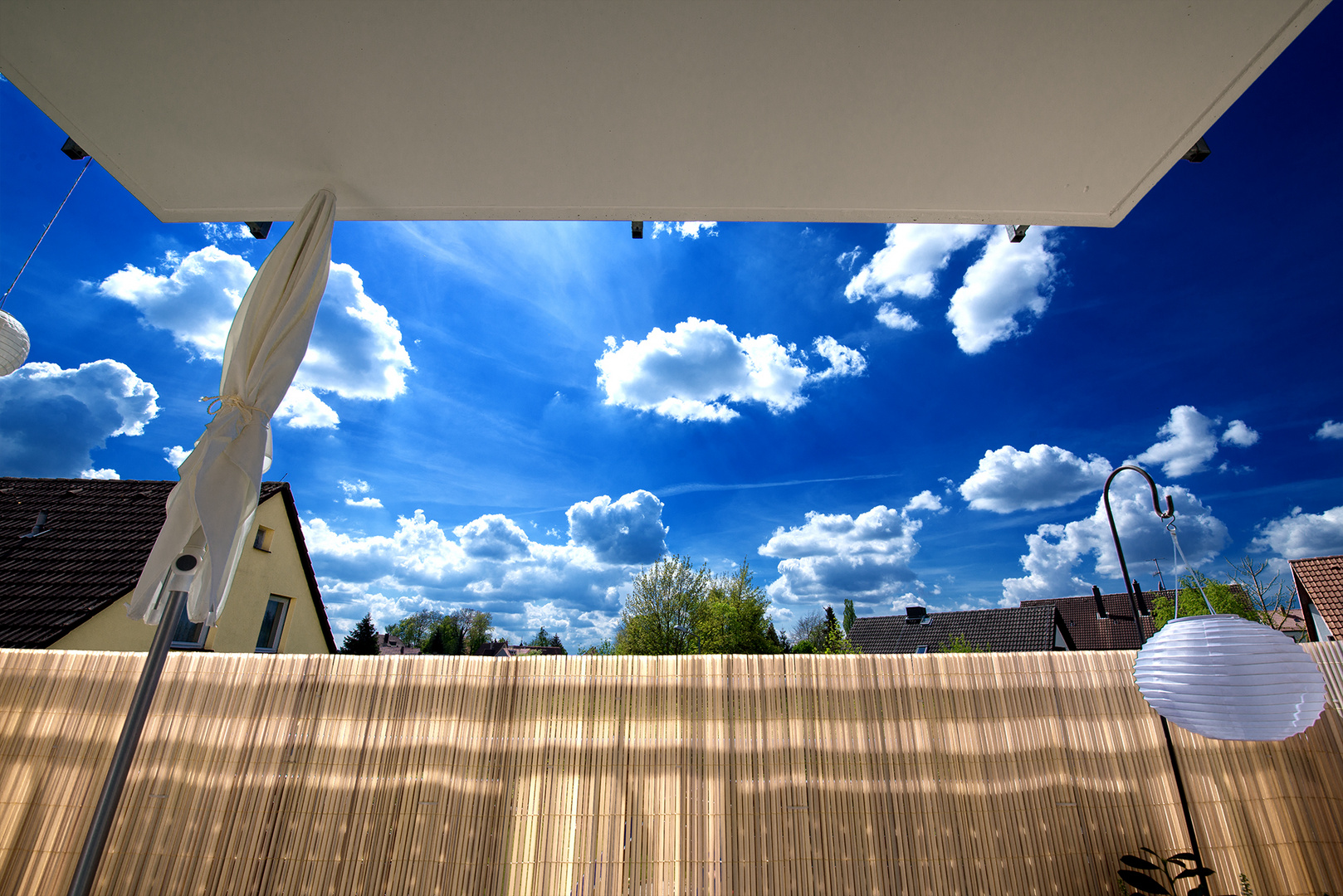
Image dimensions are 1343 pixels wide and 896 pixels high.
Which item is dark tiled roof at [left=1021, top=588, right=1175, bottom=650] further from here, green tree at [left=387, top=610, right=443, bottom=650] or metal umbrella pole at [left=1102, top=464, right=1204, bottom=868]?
green tree at [left=387, top=610, right=443, bottom=650]

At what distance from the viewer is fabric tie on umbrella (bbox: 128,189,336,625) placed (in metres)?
1.41

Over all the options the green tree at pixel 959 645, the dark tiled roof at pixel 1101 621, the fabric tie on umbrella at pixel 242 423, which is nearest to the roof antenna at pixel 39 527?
the fabric tie on umbrella at pixel 242 423

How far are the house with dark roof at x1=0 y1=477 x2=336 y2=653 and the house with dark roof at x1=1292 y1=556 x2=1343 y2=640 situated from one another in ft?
55.1

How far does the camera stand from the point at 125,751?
1.29 m

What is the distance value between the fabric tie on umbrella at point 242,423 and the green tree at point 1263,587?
17.3 metres

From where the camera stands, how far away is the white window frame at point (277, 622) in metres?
7.84

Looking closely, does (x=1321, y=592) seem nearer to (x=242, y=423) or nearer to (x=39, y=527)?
(x=242, y=423)

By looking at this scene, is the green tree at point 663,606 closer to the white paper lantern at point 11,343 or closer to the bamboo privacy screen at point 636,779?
the bamboo privacy screen at point 636,779

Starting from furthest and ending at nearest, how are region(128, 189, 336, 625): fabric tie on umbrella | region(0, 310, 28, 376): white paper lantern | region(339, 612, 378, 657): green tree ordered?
region(339, 612, 378, 657): green tree < region(0, 310, 28, 376): white paper lantern < region(128, 189, 336, 625): fabric tie on umbrella

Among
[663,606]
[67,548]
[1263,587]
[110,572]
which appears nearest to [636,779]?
[110,572]

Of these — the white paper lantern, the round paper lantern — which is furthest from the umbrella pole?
the round paper lantern

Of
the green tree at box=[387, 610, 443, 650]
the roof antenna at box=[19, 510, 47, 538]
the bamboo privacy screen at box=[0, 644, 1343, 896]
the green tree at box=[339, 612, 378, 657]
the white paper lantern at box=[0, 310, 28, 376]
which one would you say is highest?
the green tree at box=[387, 610, 443, 650]

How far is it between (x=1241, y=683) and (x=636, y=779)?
6.84 ft

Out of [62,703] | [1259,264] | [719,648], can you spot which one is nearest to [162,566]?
[62,703]
